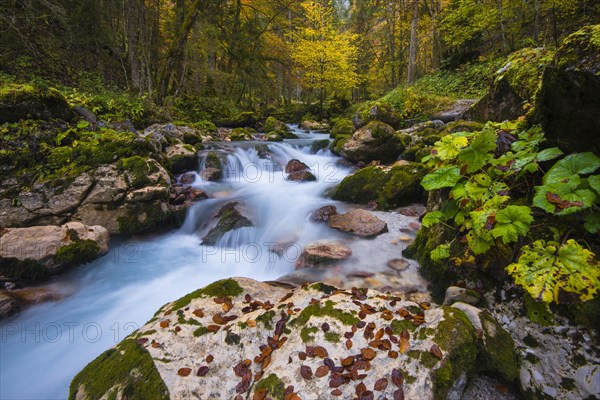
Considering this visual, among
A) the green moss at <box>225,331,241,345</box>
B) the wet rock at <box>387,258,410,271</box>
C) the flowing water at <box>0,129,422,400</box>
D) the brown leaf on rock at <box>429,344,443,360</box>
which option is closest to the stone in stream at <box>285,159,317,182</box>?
the flowing water at <box>0,129,422,400</box>

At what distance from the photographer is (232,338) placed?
240 centimetres

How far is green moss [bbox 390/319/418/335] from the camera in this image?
7.36ft

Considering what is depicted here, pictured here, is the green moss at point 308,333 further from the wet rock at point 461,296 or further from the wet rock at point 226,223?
the wet rock at point 226,223

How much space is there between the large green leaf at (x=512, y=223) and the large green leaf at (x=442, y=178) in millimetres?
563

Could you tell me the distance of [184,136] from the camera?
10594mm

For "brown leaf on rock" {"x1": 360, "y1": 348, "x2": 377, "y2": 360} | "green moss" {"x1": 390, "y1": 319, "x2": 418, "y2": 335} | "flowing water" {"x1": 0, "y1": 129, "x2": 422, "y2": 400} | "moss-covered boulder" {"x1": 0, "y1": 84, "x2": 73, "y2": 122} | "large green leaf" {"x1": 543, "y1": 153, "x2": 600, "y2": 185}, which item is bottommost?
"flowing water" {"x1": 0, "y1": 129, "x2": 422, "y2": 400}

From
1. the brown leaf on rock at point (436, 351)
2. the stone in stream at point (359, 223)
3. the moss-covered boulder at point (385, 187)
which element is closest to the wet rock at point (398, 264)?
the stone in stream at point (359, 223)

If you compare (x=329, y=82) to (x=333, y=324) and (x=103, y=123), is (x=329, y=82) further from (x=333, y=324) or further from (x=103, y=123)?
(x=333, y=324)

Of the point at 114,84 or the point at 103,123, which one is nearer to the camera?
the point at 103,123

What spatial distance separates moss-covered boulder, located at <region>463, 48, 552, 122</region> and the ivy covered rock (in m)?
3.33

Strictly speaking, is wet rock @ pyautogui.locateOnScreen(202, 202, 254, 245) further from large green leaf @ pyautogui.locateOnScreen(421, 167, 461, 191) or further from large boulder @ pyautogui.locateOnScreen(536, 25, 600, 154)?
large boulder @ pyautogui.locateOnScreen(536, 25, 600, 154)

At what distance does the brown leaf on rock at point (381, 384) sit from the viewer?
75.1 inches

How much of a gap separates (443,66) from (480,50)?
6.85 ft

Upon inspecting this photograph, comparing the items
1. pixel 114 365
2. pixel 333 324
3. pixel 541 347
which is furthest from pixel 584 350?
pixel 114 365
